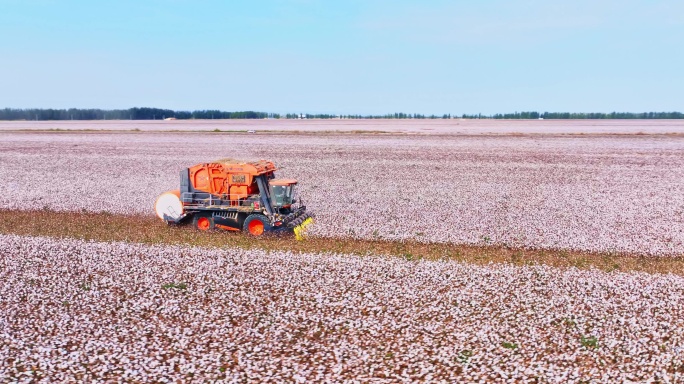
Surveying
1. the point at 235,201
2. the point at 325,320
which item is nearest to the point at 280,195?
the point at 235,201

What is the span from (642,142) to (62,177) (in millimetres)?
54737

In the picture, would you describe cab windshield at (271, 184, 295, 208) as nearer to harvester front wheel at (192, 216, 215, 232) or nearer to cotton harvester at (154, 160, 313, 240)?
cotton harvester at (154, 160, 313, 240)

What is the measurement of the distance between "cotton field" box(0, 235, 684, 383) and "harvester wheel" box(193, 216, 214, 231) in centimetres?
302

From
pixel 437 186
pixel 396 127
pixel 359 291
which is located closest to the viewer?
pixel 359 291

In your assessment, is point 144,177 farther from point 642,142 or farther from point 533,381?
point 642,142

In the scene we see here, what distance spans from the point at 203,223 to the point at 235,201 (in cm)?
132

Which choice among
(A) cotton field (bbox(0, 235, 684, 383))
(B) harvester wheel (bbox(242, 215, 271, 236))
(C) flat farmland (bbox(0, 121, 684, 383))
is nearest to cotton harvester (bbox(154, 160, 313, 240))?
(B) harvester wheel (bbox(242, 215, 271, 236))

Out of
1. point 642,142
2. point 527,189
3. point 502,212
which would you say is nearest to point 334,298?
point 502,212

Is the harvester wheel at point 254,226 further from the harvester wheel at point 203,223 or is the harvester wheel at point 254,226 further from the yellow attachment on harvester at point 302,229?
the harvester wheel at point 203,223

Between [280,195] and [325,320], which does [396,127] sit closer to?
[280,195]

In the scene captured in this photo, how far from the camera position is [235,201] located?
1917 centimetres

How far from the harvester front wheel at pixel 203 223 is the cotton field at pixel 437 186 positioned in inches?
137

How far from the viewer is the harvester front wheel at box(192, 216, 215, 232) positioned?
1919 centimetres

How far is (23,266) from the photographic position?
15.1m
